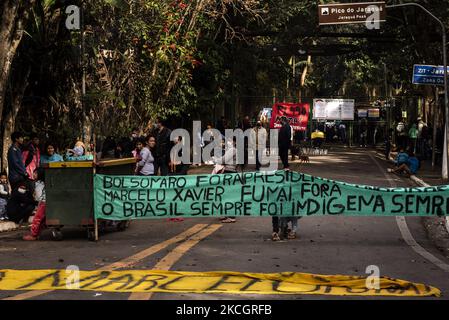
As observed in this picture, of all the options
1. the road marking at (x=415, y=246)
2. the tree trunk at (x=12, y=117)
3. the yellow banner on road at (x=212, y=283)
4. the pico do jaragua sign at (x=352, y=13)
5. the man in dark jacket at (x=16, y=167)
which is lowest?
the road marking at (x=415, y=246)

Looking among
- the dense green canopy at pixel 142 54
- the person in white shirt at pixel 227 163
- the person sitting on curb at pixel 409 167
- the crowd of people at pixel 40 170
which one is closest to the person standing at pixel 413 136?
the dense green canopy at pixel 142 54

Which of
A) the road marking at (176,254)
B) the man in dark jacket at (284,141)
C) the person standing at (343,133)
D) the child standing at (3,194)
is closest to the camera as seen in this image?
the road marking at (176,254)

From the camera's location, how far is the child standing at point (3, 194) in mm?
14789

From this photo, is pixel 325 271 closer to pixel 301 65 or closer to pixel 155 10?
pixel 155 10

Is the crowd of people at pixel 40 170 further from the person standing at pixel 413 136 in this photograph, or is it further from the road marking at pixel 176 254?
the person standing at pixel 413 136

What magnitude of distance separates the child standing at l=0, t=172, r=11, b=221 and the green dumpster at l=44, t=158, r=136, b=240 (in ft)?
9.10

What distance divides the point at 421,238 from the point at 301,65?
52094mm

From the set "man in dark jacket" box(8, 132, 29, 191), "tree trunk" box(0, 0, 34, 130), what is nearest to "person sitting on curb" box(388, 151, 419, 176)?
"man in dark jacket" box(8, 132, 29, 191)

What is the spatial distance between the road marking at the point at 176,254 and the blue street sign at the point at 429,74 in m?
12.3

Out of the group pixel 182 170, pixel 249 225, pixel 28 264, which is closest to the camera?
pixel 28 264

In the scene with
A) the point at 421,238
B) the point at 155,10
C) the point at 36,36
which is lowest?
the point at 421,238

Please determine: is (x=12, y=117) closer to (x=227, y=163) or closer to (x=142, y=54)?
(x=227, y=163)
